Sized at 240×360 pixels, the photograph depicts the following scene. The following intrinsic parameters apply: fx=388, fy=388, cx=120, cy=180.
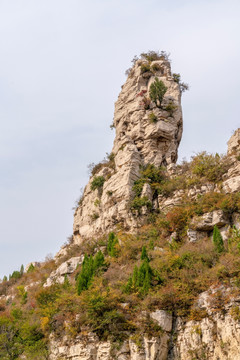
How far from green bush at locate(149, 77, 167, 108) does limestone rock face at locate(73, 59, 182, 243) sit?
0.64 metres

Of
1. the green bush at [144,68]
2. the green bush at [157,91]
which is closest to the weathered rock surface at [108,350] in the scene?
the green bush at [157,91]

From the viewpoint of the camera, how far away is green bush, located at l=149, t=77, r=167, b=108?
3931 centimetres

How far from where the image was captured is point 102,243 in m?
31.1

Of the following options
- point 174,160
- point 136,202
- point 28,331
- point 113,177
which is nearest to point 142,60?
point 174,160

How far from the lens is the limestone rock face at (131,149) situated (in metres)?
33.7

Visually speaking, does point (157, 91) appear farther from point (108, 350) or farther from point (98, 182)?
point (108, 350)

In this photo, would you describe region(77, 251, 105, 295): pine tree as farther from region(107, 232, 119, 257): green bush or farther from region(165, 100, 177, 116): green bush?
region(165, 100, 177, 116): green bush

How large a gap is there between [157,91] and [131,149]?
7182mm

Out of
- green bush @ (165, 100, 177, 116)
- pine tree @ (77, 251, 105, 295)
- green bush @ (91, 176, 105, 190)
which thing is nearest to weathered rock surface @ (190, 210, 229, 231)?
pine tree @ (77, 251, 105, 295)

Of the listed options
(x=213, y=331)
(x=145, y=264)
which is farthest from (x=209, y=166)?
(x=213, y=331)

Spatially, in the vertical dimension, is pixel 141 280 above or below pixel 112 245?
below

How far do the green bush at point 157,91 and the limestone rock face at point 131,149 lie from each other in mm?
645

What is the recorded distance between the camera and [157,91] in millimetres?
39312

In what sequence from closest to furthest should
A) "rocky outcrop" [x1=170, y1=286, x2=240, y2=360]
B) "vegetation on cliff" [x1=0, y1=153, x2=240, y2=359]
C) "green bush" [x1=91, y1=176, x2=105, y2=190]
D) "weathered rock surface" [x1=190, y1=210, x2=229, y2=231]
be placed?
"rocky outcrop" [x1=170, y1=286, x2=240, y2=360] → "vegetation on cliff" [x1=0, y1=153, x2=240, y2=359] → "weathered rock surface" [x1=190, y1=210, x2=229, y2=231] → "green bush" [x1=91, y1=176, x2=105, y2=190]
